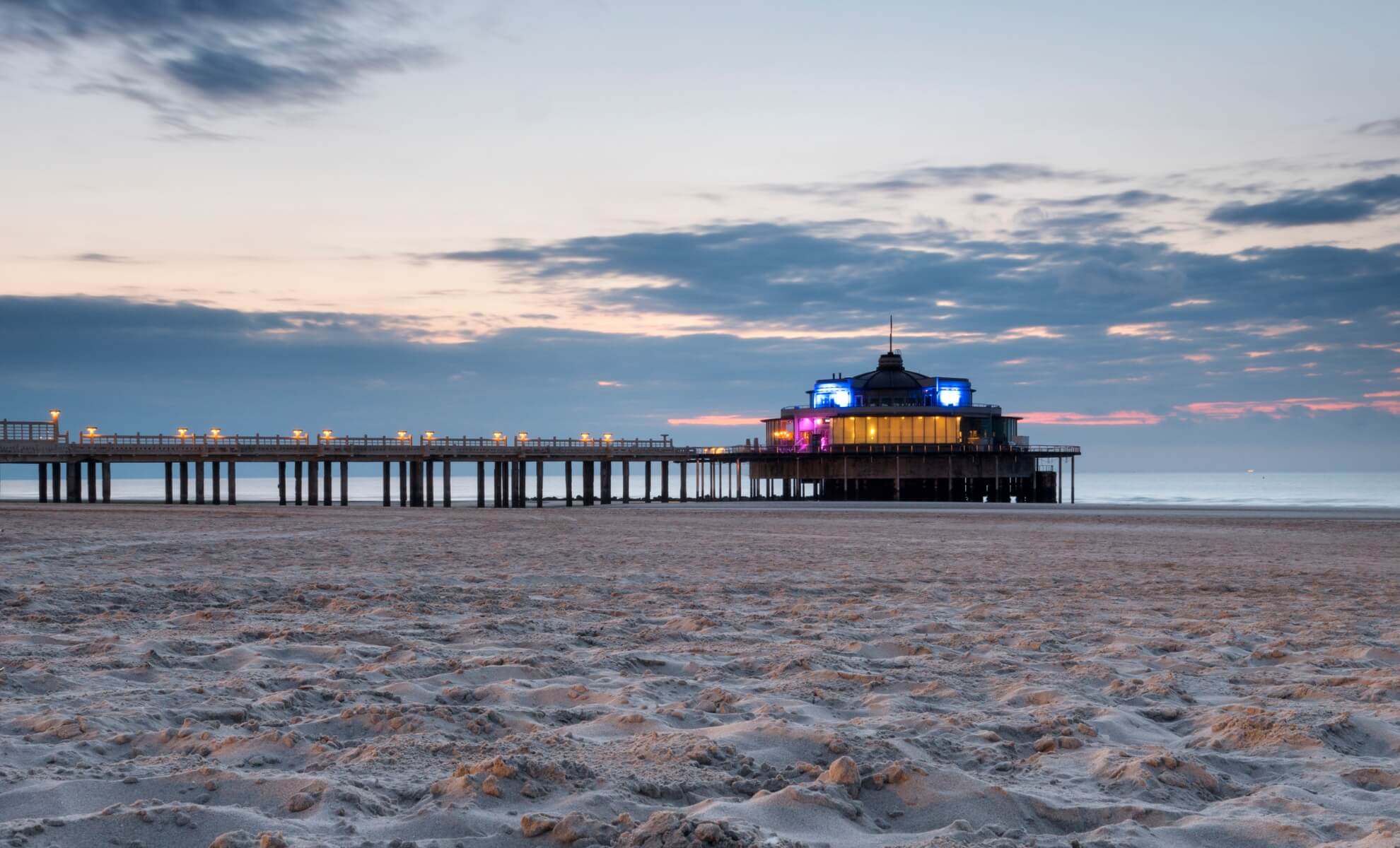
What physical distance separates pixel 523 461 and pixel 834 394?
22.6 meters

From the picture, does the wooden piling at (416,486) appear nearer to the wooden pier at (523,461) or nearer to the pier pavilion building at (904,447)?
the wooden pier at (523,461)

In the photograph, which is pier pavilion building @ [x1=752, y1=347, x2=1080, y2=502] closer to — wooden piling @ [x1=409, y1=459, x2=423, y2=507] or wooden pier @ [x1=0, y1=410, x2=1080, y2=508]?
wooden pier @ [x1=0, y1=410, x2=1080, y2=508]

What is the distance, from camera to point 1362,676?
672cm

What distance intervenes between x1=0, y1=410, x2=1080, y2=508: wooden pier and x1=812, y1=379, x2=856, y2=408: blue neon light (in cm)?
498

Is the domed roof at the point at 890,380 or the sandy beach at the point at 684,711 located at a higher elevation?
the domed roof at the point at 890,380

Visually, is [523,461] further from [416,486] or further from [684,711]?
[684,711]

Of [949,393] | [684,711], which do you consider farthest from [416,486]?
[684,711]

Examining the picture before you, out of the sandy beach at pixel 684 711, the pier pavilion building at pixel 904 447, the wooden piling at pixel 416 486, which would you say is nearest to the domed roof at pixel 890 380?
the pier pavilion building at pixel 904 447

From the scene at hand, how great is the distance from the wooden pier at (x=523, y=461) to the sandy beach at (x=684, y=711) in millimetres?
45982

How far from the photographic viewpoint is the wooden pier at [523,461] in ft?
182

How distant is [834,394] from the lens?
7331 cm

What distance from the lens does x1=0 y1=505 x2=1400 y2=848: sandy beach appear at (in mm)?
3875

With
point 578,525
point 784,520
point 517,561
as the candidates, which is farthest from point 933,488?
point 517,561

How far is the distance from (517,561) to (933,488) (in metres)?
53.7
